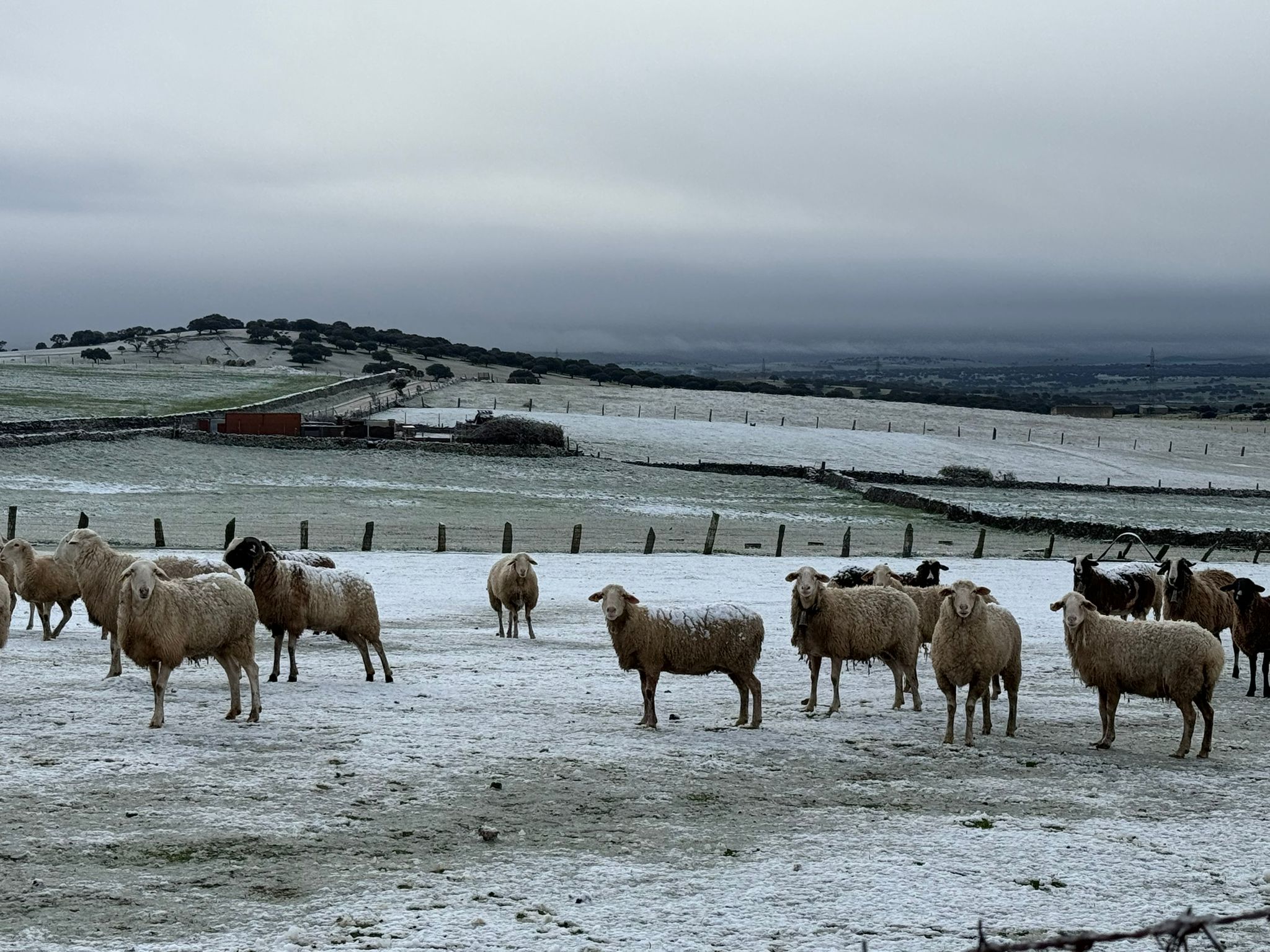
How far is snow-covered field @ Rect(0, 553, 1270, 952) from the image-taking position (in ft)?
28.4

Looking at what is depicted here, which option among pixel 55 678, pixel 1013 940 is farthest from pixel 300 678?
pixel 1013 940

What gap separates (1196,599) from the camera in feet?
63.4

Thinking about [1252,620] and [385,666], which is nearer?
[385,666]

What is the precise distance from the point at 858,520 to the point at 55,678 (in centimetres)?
3499

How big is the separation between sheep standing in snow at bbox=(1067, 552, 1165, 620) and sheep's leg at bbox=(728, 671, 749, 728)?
8.74 metres

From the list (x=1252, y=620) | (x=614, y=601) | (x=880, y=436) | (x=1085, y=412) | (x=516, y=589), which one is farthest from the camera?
(x=1085, y=412)

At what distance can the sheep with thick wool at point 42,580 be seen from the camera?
721 inches

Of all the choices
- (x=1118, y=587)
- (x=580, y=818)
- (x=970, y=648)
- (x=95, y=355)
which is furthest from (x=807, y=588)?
(x=95, y=355)

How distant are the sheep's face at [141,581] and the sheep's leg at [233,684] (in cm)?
122

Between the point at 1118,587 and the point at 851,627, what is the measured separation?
25.9 feet

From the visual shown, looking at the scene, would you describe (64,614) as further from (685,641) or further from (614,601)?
(685,641)

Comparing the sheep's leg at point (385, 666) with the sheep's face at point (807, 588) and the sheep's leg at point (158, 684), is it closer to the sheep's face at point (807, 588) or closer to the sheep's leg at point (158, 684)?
the sheep's leg at point (158, 684)

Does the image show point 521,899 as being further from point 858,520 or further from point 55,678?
point 858,520

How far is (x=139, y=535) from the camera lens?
33656 mm
